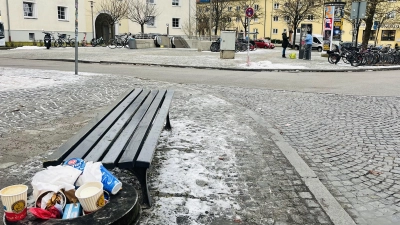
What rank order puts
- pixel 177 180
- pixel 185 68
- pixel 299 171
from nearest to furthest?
pixel 177 180
pixel 299 171
pixel 185 68

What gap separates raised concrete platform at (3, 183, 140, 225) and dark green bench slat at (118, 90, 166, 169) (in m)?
0.21

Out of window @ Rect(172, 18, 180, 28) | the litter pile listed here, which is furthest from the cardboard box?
window @ Rect(172, 18, 180, 28)

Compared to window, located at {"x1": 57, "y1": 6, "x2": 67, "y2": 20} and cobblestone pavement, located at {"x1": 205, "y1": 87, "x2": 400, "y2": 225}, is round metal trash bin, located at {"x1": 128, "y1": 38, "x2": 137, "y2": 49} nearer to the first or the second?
window, located at {"x1": 57, "y1": 6, "x2": 67, "y2": 20}

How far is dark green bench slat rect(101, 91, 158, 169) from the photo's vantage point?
2826 mm

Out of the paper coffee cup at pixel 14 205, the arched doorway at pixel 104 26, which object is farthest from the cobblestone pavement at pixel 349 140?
the arched doorway at pixel 104 26

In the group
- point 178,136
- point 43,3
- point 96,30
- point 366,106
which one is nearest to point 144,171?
point 178,136

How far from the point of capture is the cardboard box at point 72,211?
236 cm

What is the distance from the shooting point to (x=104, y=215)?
93.8 inches

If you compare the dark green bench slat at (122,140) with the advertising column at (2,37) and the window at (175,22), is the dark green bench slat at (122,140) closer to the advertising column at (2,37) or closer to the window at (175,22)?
the advertising column at (2,37)

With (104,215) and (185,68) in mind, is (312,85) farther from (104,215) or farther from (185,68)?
(104,215)

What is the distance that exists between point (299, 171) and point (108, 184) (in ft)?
7.77

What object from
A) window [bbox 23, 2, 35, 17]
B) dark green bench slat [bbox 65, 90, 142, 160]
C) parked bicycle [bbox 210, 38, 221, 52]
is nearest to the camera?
dark green bench slat [bbox 65, 90, 142, 160]

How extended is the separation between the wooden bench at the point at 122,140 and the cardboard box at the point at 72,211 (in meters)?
0.44

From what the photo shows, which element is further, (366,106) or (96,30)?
(96,30)
